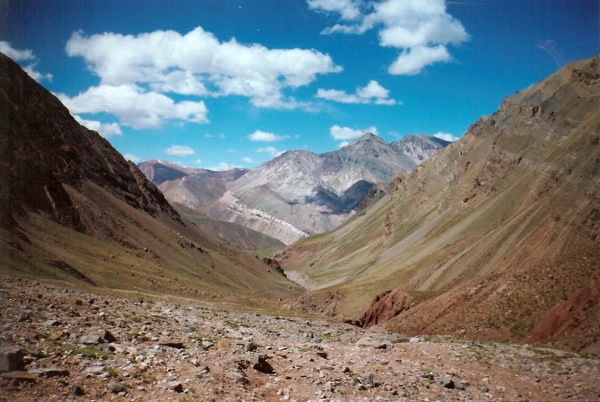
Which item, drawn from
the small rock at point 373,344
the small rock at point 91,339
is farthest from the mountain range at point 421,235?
the small rock at point 373,344

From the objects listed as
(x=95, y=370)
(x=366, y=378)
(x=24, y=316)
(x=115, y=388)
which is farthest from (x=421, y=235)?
(x=115, y=388)

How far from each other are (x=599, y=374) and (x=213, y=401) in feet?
69.0

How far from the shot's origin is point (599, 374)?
22516mm

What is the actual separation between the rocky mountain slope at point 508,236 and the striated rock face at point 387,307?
42 centimetres

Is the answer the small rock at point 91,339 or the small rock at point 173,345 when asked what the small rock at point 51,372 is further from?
the small rock at point 173,345

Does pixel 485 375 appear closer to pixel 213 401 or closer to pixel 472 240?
pixel 213 401

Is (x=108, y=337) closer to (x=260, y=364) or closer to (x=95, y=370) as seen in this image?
(x=95, y=370)

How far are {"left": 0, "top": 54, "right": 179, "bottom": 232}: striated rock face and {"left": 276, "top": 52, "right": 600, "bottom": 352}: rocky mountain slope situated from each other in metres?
50.6

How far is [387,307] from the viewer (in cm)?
5903

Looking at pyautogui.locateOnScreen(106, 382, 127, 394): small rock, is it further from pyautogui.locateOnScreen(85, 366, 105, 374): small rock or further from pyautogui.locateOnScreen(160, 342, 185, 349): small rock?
pyautogui.locateOnScreen(160, 342, 185, 349): small rock

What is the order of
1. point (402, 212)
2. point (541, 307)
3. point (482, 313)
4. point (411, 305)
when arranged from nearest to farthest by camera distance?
point (541, 307), point (482, 313), point (411, 305), point (402, 212)

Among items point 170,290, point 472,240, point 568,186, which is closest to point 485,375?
point 170,290

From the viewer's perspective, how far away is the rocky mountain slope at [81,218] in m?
50.6

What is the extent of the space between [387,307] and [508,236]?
33017 millimetres
